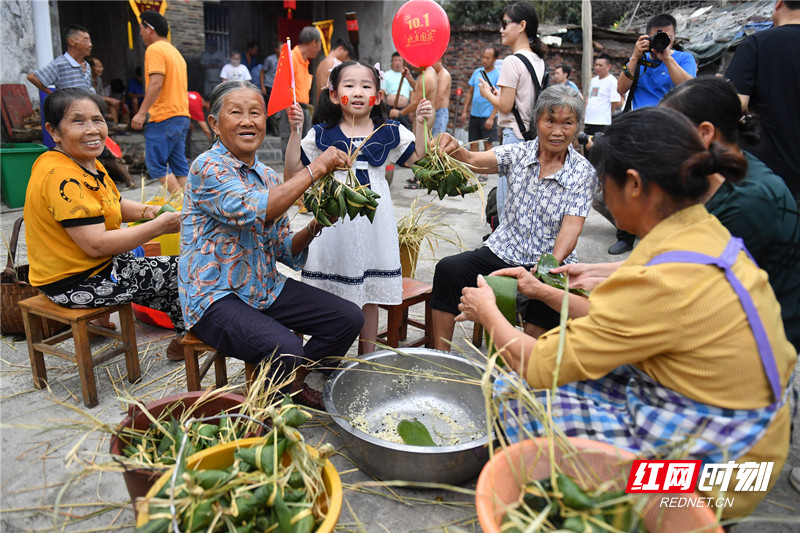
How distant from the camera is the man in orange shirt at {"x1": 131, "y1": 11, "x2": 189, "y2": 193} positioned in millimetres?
5301

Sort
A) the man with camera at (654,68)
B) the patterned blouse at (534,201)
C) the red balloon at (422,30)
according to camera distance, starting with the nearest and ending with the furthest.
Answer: the patterned blouse at (534,201) < the red balloon at (422,30) < the man with camera at (654,68)

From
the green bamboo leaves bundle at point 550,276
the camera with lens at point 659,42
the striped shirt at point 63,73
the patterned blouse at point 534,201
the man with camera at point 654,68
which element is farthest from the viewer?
the striped shirt at point 63,73

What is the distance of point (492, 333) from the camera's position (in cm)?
178

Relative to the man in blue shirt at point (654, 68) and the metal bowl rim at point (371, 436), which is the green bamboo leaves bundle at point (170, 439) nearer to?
the metal bowl rim at point (371, 436)

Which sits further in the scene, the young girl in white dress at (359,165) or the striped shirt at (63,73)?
the striped shirt at (63,73)

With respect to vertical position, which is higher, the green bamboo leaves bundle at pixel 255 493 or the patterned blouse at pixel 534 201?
the patterned blouse at pixel 534 201

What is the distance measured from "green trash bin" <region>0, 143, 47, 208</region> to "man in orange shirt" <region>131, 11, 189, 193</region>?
1.42 metres

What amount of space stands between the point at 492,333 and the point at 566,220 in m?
1.29

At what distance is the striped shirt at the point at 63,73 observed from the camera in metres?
5.47

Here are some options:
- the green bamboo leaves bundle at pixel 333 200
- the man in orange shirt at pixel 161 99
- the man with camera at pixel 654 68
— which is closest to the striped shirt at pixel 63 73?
the man in orange shirt at pixel 161 99

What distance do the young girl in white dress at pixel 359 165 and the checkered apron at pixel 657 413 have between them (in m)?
1.23

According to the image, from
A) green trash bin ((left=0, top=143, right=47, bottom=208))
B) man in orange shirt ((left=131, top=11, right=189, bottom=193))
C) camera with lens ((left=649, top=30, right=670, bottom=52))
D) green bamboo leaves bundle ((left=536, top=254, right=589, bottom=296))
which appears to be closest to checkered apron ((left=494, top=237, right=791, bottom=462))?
green bamboo leaves bundle ((left=536, top=254, right=589, bottom=296))

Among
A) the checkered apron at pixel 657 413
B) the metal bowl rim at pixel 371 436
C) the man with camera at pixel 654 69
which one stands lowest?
the metal bowl rim at pixel 371 436

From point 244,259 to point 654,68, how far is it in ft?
12.1
